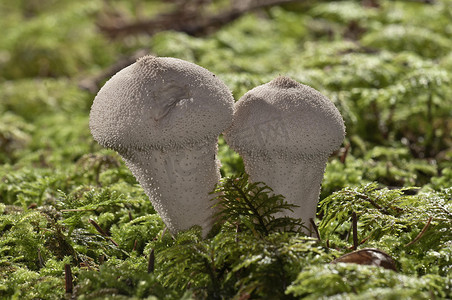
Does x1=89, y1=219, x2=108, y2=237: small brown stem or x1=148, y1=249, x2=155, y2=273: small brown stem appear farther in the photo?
x1=89, y1=219, x2=108, y2=237: small brown stem

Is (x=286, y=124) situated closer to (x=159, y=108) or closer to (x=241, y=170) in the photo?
(x=159, y=108)

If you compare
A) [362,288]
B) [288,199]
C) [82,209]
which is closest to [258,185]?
[288,199]

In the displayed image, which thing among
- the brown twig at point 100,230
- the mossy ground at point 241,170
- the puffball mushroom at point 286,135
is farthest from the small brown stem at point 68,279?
the puffball mushroom at point 286,135

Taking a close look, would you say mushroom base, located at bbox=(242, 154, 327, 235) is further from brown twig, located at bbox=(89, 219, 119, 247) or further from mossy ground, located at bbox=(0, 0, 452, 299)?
brown twig, located at bbox=(89, 219, 119, 247)

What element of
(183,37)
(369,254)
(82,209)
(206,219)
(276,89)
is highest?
(183,37)

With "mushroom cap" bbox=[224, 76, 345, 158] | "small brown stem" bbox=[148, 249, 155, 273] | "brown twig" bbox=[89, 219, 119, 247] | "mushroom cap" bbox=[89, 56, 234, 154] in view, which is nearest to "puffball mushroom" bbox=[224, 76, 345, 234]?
"mushroom cap" bbox=[224, 76, 345, 158]

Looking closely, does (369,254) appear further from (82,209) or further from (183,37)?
(183,37)
